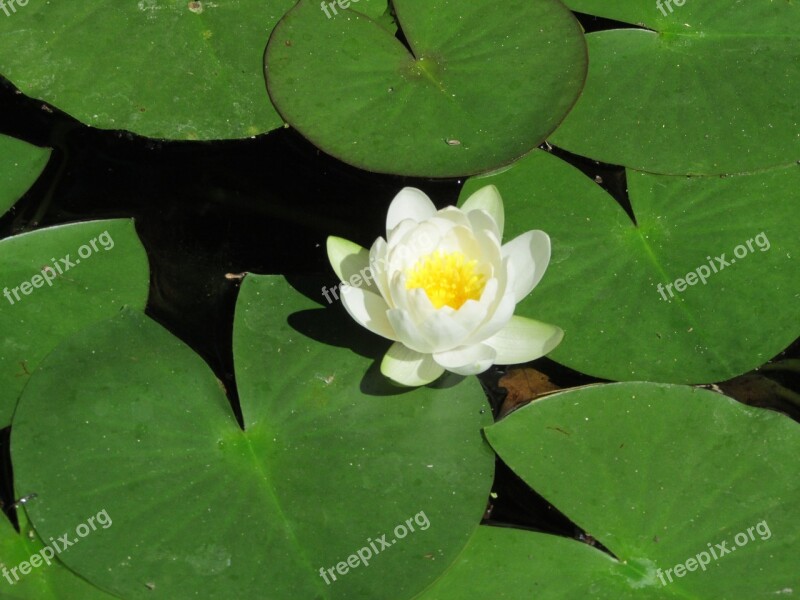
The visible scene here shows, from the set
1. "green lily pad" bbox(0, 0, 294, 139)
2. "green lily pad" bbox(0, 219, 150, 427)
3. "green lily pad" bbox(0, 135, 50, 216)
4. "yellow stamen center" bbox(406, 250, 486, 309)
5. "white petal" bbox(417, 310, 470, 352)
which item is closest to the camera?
"white petal" bbox(417, 310, 470, 352)

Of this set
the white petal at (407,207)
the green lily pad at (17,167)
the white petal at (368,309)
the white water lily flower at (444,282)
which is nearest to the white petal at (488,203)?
the white water lily flower at (444,282)

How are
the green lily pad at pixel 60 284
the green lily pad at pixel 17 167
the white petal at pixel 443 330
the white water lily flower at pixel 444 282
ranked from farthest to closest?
1. the green lily pad at pixel 17 167
2. the green lily pad at pixel 60 284
3. the white water lily flower at pixel 444 282
4. the white petal at pixel 443 330

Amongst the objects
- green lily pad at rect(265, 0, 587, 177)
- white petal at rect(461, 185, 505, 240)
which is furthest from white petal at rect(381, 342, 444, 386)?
green lily pad at rect(265, 0, 587, 177)

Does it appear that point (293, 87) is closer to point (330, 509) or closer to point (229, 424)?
point (229, 424)

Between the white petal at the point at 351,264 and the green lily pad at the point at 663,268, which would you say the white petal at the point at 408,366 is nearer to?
the white petal at the point at 351,264

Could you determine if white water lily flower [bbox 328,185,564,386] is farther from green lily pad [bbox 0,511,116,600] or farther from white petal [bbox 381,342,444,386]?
green lily pad [bbox 0,511,116,600]

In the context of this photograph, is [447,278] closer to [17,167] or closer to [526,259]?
[526,259]

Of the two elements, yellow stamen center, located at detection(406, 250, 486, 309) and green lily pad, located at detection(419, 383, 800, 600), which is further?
yellow stamen center, located at detection(406, 250, 486, 309)
